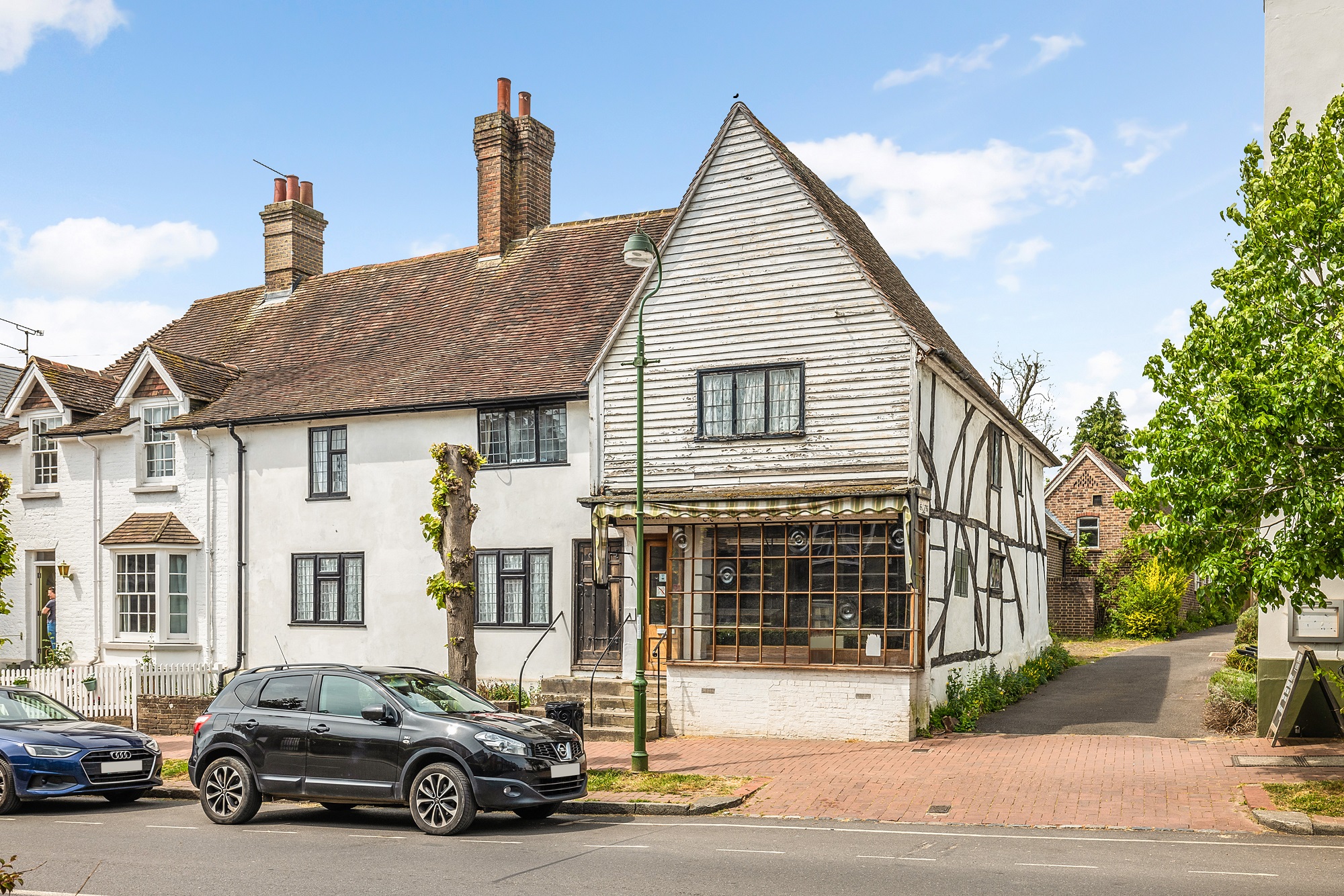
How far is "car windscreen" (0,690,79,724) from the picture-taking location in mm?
15156

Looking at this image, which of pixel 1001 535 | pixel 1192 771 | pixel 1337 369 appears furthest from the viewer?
pixel 1001 535

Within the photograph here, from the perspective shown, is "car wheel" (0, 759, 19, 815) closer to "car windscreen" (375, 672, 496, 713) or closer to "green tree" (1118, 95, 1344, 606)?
"car windscreen" (375, 672, 496, 713)

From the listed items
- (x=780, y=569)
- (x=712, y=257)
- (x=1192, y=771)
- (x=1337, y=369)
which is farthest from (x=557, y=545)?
(x=1337, y=369)

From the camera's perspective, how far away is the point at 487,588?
21.7 m

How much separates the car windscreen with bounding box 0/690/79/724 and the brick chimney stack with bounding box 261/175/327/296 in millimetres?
14580

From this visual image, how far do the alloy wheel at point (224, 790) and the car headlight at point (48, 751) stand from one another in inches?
87.2

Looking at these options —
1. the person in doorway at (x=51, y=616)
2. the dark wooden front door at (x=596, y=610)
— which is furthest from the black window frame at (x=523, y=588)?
the person in doorway at (x=51, y=616)

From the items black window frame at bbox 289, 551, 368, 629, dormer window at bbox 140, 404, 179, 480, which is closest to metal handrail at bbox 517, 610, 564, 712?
black window frame at bbox 289, 551, 368, 629

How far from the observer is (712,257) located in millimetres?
19609

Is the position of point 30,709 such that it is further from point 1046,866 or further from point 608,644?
point 1046,866

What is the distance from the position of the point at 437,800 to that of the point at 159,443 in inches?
640

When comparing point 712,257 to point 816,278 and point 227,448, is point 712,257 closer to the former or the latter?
point 816,278

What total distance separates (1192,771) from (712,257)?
33.8 ft

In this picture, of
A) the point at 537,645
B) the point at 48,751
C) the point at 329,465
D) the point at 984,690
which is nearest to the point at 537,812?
the point at 48,751
